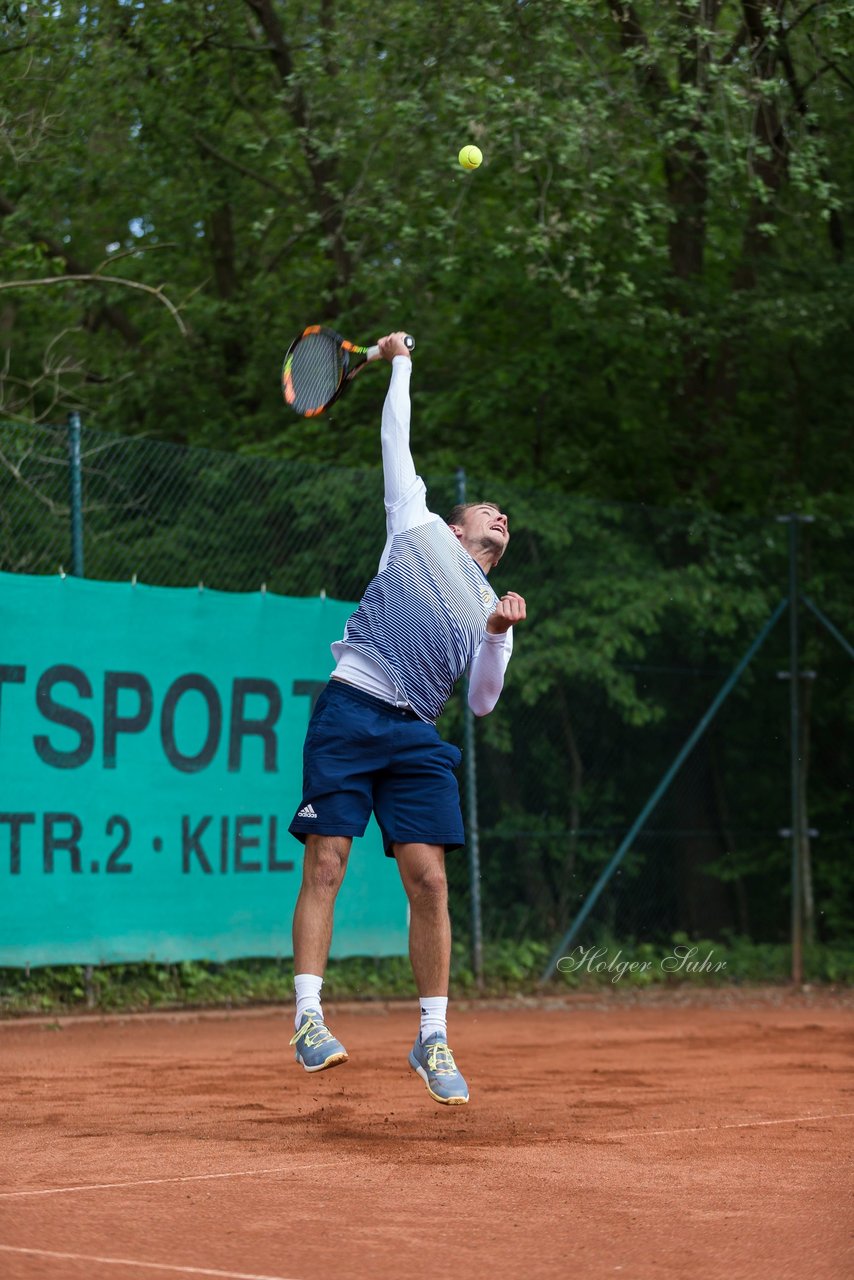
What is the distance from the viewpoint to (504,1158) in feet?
15.3

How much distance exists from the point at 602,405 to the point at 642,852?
351cm

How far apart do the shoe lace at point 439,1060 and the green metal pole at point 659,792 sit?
16.6ft

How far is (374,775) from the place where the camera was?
17.0 ft

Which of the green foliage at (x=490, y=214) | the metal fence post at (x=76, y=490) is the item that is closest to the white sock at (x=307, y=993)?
the metal fence post at (x=76, y=490)

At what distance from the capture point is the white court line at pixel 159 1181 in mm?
4096

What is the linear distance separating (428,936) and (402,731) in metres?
0.63

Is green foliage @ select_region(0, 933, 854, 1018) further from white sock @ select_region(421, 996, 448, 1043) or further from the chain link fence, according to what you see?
white sock @ select_region(421, 996, 448, 1043)

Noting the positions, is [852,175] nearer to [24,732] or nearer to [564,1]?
[564,1]

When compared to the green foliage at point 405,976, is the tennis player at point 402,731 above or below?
above

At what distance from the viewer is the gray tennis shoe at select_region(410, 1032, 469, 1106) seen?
4.91 meters

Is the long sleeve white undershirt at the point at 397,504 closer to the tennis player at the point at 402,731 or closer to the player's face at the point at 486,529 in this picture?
the tennis player at the point at 402,731

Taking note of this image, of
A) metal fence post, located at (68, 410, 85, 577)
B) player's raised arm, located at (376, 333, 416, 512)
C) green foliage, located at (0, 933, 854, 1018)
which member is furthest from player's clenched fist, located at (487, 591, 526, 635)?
green foliage, located at (0, 933, 854, 1018)

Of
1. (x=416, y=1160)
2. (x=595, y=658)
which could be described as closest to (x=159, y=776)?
(x=595, y=658)

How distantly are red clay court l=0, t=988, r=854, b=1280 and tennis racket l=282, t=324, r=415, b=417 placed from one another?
7.78 ft
